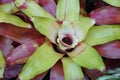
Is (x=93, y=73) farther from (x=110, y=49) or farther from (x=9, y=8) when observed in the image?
(x=9, y=8)

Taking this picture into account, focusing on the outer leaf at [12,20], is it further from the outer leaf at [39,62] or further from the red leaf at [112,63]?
the red leaf at [112,63]

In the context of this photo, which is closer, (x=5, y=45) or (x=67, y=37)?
(x=67, y=37)

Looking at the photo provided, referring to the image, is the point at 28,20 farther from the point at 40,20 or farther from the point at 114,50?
the point at 114,50

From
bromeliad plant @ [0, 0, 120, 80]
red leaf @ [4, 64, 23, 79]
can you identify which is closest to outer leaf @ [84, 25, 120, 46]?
bromeliad plant @ [0, 0, 120, 80]

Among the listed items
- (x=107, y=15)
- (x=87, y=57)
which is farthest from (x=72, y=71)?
(x=107, y=15)

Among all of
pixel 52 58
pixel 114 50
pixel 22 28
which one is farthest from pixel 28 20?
pixel 114 50

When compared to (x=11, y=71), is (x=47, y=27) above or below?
above
